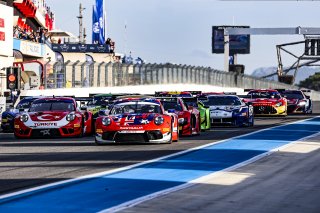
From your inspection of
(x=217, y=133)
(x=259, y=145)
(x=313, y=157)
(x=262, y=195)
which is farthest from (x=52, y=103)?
(x=262, y=195)

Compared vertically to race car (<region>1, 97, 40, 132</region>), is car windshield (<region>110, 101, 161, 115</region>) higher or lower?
higher

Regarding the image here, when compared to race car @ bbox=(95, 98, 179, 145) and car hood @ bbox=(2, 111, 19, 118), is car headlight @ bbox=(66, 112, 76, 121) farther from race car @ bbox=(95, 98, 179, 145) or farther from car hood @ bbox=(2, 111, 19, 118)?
car hood @ bbox=(2, 111, 19, 118)

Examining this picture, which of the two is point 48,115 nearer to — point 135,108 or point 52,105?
point 52,105

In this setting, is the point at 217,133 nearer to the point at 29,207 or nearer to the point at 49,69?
the point at 29,207

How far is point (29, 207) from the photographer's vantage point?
980 cm

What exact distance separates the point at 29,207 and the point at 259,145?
1135cm

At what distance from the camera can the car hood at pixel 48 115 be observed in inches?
938

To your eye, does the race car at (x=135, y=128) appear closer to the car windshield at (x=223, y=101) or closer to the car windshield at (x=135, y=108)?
the car windshield at (x=135, y=108)

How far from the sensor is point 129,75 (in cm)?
5612

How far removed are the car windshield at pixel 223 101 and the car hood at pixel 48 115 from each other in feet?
27.2

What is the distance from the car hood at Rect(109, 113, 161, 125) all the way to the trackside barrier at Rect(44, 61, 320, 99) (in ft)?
78.2

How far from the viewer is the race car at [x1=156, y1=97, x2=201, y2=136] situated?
78.6 ft

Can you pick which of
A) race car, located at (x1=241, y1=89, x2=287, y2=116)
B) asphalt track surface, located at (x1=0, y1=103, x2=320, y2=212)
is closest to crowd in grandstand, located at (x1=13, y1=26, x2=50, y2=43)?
race car, located at (x1=241, y1=89, x2=287, y2=116)

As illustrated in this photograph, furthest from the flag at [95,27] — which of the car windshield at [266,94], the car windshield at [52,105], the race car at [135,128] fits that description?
the race car at [135,128]
